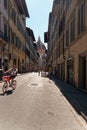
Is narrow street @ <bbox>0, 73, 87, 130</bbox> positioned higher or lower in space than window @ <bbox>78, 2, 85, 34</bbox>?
lower

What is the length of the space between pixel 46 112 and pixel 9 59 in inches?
1300

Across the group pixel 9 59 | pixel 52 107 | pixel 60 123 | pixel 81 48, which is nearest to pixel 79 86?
pixel 81 48

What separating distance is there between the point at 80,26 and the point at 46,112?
10.5m

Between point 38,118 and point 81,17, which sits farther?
point 81,17

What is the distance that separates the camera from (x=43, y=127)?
796 centimetres

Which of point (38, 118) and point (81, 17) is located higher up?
point (81, 17)

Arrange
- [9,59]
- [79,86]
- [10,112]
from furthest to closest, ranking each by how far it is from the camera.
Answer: [9,59] < [79,86] < [10,112]

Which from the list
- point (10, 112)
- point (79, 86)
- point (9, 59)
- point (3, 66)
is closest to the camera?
point (10, 112)

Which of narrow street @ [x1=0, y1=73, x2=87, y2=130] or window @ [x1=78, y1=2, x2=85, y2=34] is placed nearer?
narrow street @ [x1=0, y1=73, x2=87, y2=130]

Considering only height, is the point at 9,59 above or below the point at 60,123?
above

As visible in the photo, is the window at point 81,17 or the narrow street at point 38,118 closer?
the narrow street at point 38,118

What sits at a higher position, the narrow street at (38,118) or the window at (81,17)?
the window at (81,17)

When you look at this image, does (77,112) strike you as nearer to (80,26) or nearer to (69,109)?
(69,109)

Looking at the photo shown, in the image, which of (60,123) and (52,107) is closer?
(60,123)
